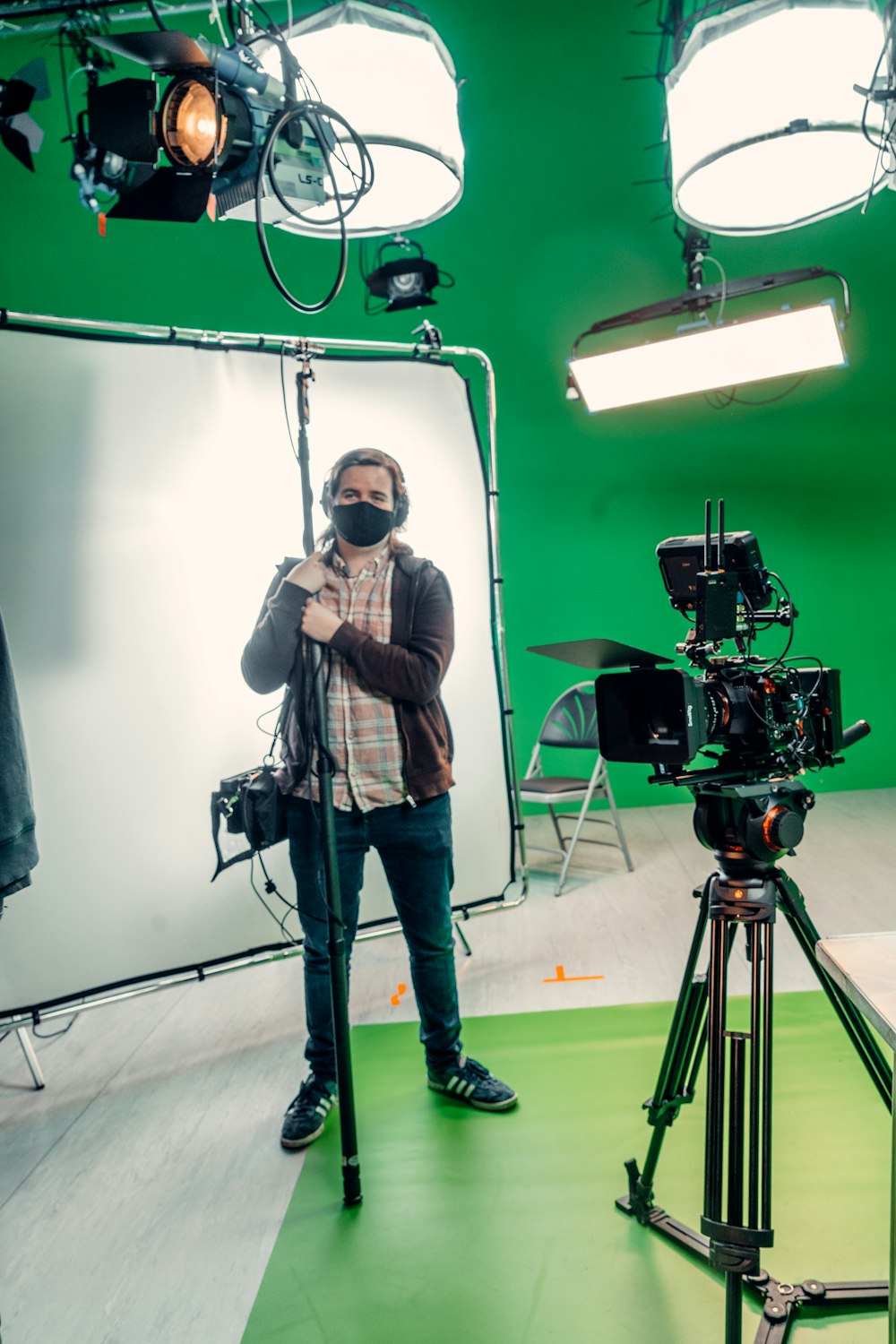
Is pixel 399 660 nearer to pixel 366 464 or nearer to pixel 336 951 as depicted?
pixel 366 464

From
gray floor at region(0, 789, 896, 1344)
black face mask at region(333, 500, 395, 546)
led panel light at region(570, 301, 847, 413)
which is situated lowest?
gray floor at region(0, 789, 896, 1344)

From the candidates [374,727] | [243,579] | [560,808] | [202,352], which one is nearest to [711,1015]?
[374,727]

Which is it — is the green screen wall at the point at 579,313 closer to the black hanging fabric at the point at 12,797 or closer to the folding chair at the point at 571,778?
the folding chair at the point at 571,778

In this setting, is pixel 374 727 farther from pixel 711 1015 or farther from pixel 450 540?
pixel 450 540

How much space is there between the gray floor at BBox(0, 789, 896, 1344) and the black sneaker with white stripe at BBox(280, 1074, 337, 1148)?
1.6 inches

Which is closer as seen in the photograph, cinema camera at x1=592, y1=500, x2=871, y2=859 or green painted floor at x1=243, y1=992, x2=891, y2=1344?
cinema camera at x1=592, y1=500, x2=871, y2=859

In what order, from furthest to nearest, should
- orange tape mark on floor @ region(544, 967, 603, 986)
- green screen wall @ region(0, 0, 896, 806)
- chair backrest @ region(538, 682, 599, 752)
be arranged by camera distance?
green screen wall @ region(0, 0, 896, 806)
chair backrest @ region(538, 682, 599, 752)
orange tape mark on floor @ region(544, 967, 603, 986)

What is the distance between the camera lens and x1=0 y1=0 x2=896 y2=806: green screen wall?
16.0 ft

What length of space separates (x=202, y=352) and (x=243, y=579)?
0.68 meters

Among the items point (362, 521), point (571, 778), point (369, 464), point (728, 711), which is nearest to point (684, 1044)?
point (728, 711)

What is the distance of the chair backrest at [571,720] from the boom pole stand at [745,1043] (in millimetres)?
2897

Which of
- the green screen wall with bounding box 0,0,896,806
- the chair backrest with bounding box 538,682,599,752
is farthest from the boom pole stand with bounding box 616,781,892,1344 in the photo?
the green screen wall with bounding box 0,0,896,806

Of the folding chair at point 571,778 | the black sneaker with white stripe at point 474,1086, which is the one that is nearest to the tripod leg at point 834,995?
the black sneaker with white stripe at point 474,1086

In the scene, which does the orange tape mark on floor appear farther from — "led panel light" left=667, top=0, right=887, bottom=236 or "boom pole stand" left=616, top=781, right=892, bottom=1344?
"led panel light" left=667, top=0, right=887, bottom=236
